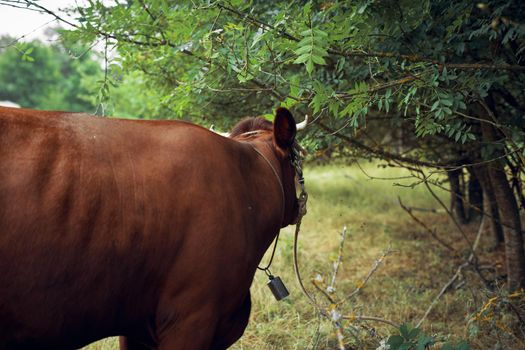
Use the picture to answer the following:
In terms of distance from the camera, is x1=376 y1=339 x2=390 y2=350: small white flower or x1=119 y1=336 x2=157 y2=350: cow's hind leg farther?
x1=376 y1=339 x2=390 y2=350: small white flower

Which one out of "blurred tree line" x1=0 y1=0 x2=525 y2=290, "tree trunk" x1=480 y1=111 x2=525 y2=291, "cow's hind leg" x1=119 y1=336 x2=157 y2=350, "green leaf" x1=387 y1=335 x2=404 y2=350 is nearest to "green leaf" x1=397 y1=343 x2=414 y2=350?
"green leaf" x1=387 y1=335 x2=404 y2=350

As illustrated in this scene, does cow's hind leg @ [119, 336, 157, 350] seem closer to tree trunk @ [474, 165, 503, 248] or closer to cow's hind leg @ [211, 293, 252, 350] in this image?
cow's hind leg @ [211, 293, 252, 350]

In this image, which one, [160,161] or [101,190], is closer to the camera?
[101,190]

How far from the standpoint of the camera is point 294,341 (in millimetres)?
4680

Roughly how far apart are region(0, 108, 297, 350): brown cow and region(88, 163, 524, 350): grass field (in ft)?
2.78

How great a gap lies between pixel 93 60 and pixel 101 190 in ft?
115

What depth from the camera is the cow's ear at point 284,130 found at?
A: 3.31 metres

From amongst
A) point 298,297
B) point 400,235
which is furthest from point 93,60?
point 298,297

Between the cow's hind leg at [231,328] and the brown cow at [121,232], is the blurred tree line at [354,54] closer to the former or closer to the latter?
the brown cow at [121,232]

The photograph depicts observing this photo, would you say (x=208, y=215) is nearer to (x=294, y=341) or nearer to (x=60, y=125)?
(x=60, y=125)

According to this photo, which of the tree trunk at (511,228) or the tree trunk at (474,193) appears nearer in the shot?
the tree trunk at (511,228)

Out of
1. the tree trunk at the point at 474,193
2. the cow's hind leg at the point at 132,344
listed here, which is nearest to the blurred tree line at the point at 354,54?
the cow's hind leg at the point at 132,344

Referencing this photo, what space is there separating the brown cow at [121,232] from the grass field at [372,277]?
848mm

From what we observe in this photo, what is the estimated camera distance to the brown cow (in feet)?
7.64
